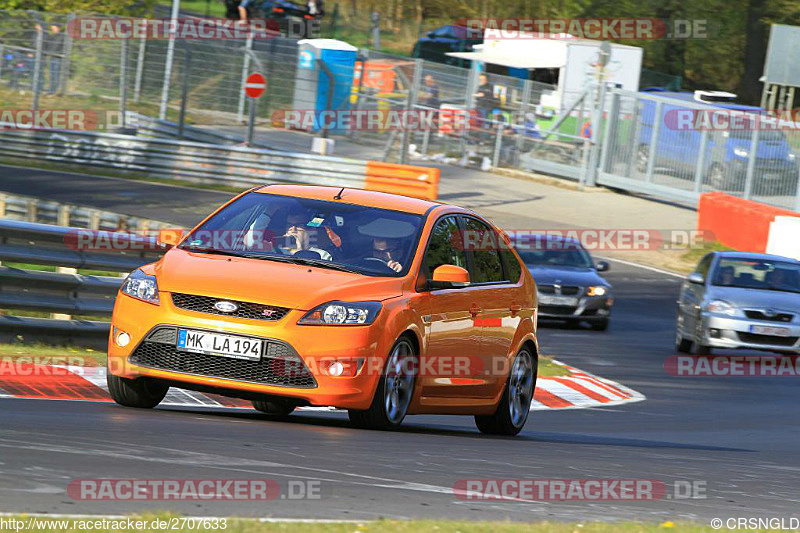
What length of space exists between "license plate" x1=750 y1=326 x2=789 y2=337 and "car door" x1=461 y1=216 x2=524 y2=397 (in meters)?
9.34

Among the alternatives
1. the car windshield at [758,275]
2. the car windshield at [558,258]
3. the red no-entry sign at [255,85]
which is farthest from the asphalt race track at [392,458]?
the red no-entry sign at [255,85]

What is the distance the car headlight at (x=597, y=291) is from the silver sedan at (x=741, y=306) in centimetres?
152

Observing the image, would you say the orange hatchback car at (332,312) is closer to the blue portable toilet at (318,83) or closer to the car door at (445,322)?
the car door at (445,322)

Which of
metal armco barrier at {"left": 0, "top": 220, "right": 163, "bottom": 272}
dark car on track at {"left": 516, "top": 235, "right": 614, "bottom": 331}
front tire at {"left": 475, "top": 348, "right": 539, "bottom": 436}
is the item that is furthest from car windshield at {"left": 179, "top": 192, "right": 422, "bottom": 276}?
dark car on track at {"left": 516, "top": 235, "right": 614, "bottom": 331}

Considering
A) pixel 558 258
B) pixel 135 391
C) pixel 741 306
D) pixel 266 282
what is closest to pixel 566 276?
pixel 558 258

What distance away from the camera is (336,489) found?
6746 mm

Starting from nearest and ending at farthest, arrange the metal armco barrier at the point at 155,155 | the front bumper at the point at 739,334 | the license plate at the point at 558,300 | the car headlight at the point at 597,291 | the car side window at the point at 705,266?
1. the front bumper at the point at 739,334
2. the car side window at the point at 705,266
3. the license plate at the point at 558,300
4. the car headlight at the point at 597,291
5. the metal armco barrier at the point at 155,155

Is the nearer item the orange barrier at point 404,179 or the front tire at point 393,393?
the front tire at point 393,393

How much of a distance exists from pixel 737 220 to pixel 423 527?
2570 cm

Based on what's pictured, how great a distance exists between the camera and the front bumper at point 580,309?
21891 millimetres

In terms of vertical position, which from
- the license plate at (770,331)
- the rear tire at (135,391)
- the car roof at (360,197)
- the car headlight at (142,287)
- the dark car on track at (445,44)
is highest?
the dark car on track at (445,44)

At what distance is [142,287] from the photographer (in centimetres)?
913

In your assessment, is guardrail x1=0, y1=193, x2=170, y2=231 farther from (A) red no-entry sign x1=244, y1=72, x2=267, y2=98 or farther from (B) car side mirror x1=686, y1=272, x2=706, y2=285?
(A) red no-entry sign x1=244, y1=72, x2=267, y2=98

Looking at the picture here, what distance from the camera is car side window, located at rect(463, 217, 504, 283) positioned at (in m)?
10.5
